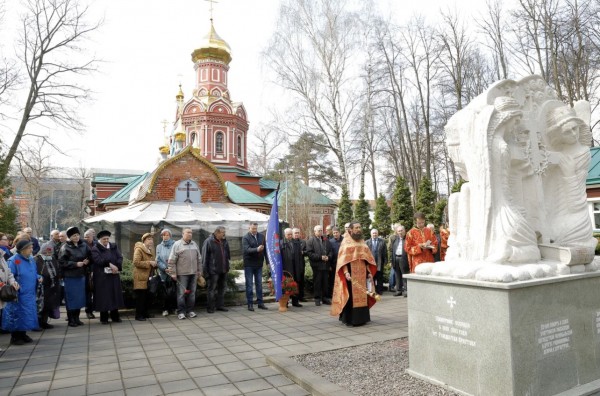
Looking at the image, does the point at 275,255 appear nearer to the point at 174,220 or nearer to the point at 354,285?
the point at 354,285

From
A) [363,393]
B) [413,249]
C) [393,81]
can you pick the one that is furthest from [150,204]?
[393,81]

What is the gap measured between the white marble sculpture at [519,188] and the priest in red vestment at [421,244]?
4.71 meters

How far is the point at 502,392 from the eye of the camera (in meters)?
3.21

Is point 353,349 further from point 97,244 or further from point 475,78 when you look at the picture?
point 475,78

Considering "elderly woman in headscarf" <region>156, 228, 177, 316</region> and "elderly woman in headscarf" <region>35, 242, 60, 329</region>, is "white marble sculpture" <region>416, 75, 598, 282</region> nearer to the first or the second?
"elderly woman in headscarf" <region>156, 228, 177, 316</region>

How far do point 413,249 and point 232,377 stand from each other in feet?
18.3

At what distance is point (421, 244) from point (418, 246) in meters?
0.07

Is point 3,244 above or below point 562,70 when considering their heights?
below

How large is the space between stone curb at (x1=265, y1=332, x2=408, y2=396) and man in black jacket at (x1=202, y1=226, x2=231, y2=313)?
11.7ft

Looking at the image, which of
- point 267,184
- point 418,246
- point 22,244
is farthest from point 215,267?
point 267,184

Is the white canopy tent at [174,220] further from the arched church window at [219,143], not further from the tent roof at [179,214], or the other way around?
the arched church window at [219,143]

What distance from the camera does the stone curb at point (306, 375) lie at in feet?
12.1

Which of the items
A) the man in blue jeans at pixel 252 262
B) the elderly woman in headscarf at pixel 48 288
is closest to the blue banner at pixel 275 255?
the man in blue jeans at pixel 252 262

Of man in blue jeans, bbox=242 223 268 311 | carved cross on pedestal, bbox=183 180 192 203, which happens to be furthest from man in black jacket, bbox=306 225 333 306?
carved cross on pedestal, bbox=183 180 192 203
